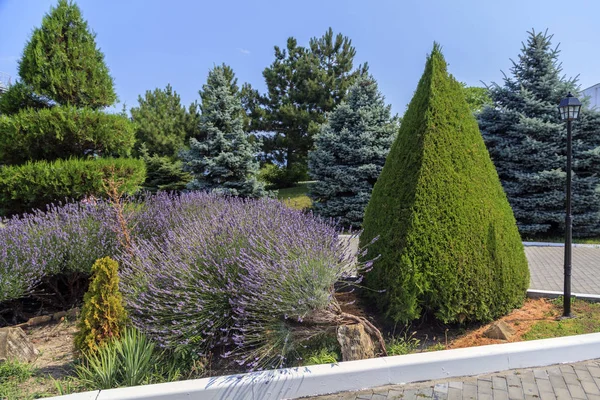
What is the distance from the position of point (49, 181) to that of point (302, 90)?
1490 centimetres

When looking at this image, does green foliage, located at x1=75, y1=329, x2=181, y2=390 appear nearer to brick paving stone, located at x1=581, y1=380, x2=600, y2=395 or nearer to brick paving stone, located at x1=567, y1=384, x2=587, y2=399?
brick paving stone, located at x1=567, y1=384, x2=587, y2=399

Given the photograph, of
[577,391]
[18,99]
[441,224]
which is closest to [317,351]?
[441,224]

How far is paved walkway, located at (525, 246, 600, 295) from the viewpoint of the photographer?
17.9 ft

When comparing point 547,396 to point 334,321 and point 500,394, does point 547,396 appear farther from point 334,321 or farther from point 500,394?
point 334,321

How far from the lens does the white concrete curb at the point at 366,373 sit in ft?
8.82

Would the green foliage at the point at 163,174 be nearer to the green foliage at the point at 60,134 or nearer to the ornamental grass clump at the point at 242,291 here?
the green foliage at the point at 60,134

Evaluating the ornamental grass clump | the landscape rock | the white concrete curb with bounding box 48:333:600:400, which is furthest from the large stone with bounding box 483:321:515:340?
the landscape rock

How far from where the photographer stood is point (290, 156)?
808 inches

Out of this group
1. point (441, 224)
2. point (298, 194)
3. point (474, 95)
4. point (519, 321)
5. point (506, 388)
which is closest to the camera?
point (506, 388)

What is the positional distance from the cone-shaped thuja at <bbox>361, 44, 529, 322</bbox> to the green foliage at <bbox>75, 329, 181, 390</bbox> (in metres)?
2.13

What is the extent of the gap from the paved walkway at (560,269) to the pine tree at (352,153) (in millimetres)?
4777

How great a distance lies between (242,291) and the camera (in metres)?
3.23

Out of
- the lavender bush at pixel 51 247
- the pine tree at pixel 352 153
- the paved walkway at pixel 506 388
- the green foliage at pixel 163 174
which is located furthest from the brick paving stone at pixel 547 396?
the green foliage at pixel 163 174

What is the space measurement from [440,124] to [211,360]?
133 inches
